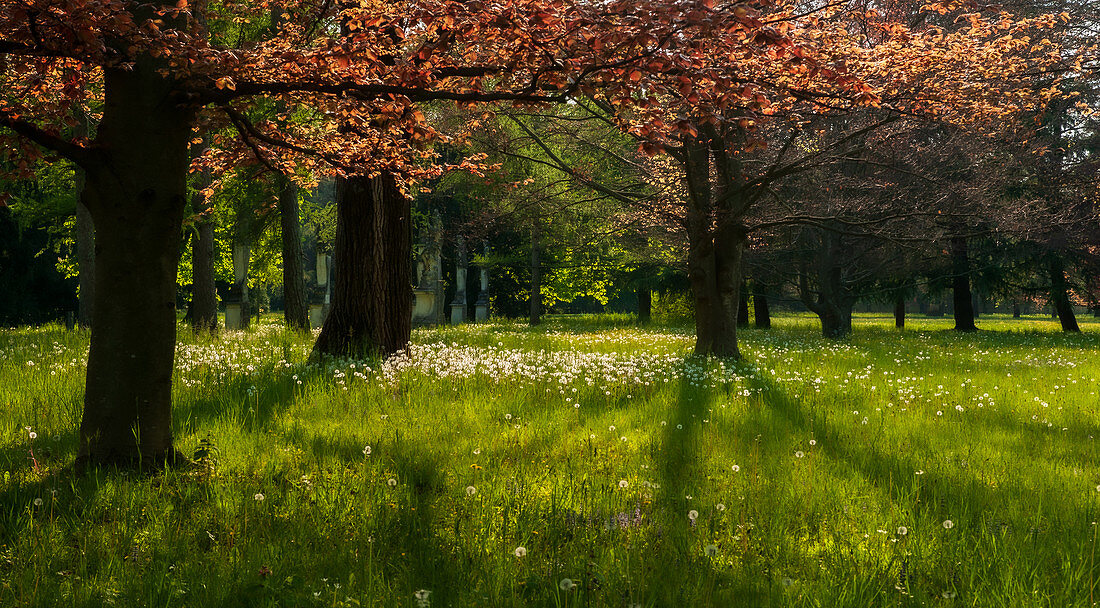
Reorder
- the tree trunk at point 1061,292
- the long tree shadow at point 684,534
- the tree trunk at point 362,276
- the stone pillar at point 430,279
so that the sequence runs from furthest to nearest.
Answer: the stone pillar at point 430,279 < the tree trunk at point 1061,292 < the tree trunk at point 362,276 < the long tree shadow at point 684,534

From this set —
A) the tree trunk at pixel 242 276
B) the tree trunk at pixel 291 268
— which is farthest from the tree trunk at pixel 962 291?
the tree trunk at pixel 242 276

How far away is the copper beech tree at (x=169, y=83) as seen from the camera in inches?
136

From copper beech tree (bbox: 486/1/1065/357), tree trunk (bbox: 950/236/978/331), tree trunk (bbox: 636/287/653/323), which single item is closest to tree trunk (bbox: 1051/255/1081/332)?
tree trunk (bbox: 950/236/978/331)

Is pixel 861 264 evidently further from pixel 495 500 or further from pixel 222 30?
pixel 495 500

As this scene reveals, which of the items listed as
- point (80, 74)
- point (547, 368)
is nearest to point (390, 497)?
point (80, 74)

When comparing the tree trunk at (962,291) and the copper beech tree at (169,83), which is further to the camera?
the tree trunk at (962,291)

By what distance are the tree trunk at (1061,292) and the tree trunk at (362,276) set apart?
25730mm

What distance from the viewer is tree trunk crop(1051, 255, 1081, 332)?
25312 mm

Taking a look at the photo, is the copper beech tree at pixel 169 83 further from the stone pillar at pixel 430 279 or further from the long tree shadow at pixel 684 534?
the stone pillar at pixel 430 279

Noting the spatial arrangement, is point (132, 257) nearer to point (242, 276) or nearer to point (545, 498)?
point (545, 498)

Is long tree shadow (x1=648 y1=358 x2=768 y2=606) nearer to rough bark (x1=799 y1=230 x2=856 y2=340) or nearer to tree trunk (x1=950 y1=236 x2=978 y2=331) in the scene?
rough bark (x1=799 y1=230 x2=856 y2=340)

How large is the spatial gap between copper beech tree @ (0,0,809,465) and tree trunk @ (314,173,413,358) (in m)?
4.91

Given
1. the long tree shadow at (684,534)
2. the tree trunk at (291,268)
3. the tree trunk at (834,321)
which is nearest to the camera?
the long tree shadow at (684,534)

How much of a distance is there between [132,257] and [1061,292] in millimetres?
31345
